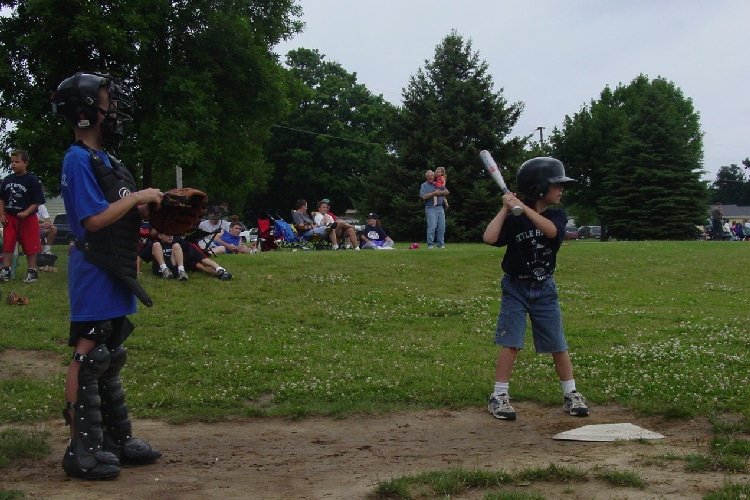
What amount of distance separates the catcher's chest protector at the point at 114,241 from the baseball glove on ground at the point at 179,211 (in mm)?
214

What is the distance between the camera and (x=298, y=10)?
28.6m

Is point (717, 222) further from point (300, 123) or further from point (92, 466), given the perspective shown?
point (92, 466)

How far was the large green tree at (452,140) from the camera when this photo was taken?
34594mm

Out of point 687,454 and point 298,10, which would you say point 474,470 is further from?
point 298,10

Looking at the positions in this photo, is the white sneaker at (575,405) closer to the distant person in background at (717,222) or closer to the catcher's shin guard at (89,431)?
the catcher's shin guard at (89,431)

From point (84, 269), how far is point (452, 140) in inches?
1274

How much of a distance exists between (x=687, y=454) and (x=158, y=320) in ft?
23.0

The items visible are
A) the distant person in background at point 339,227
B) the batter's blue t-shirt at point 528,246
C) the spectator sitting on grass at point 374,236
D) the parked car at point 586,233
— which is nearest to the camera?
the batter's blue t-shirt at point 528,246

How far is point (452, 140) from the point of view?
3638cm

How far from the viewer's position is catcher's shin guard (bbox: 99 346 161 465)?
5148mm

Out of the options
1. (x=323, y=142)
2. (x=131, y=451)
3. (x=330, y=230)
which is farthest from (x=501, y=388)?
(x=323, y=142)

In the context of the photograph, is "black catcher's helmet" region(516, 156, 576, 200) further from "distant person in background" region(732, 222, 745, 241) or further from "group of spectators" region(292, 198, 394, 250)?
"distant person in background" region(732, 222, 745, 241)

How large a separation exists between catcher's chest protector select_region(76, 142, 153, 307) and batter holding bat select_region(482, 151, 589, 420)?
2.91 m

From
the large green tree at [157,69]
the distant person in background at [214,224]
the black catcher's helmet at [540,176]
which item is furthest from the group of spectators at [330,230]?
the black catcher's helmet at [540,176]
